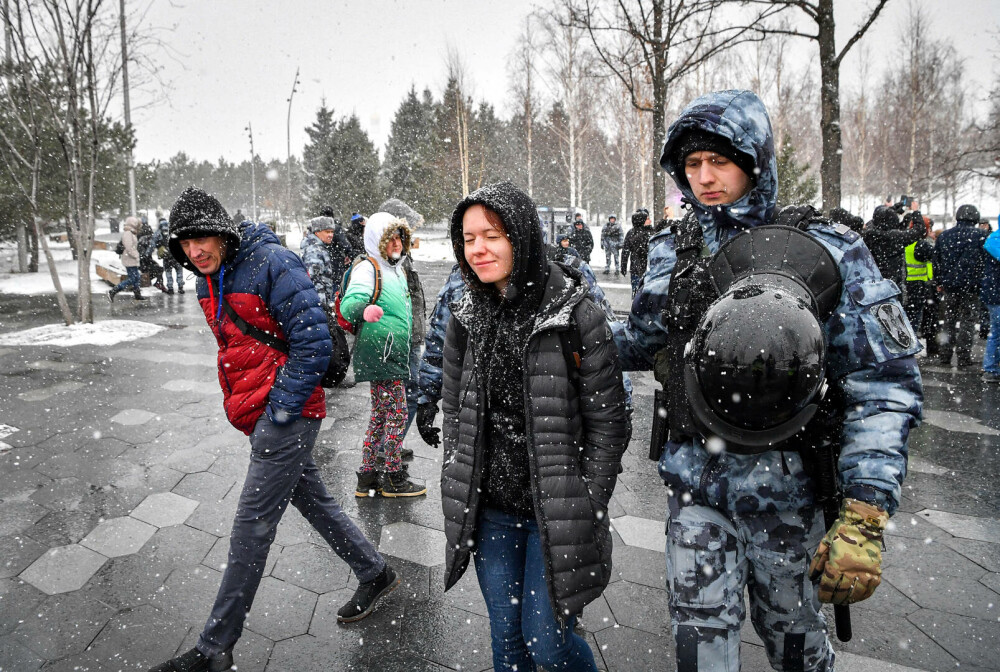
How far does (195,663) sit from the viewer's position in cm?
240

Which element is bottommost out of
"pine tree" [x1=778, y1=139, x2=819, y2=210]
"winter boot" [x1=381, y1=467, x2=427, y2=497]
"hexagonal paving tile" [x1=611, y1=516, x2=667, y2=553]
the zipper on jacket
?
"hexagonal paving tile" [x1=611, y1=516, x2=667, y2=553]

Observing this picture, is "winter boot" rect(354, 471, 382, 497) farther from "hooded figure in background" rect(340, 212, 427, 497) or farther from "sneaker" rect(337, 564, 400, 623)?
"sneaker" rect(337, 564, 400, 623)

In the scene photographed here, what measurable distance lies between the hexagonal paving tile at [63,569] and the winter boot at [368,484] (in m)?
1.50

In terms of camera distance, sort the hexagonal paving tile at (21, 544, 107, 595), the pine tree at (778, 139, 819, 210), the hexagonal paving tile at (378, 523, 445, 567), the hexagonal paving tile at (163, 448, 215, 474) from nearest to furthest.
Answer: the hexagonal paving tile at (21, 544, 107, 595) < the hexagonal paving tile at (378, 523, 445, 567) < the hexagonal paving tile at (163, 448, 215, 474) < the pine tree at (778, 139, 819, 210)

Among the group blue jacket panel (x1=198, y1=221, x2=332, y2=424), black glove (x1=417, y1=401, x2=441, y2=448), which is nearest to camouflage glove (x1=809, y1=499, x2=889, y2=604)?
black glove (x1=417, y1=401, x2=441, y2=448)

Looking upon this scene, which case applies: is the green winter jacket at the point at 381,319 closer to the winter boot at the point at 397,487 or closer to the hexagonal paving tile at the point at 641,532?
the winter boot at the point at 397,487

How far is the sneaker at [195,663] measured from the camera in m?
2.39

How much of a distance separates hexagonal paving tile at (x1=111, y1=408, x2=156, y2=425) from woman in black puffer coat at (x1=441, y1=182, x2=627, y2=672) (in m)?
4.94

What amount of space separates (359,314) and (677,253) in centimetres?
250

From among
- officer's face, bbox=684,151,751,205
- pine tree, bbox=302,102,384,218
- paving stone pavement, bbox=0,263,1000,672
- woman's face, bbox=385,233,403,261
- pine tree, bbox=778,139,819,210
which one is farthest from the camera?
pine tree, bbox=302,102,384,218

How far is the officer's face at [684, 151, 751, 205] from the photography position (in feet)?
5.88

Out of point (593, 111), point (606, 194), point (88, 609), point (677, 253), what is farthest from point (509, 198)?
point (606, 194)

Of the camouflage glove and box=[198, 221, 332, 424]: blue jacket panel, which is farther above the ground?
box=[198, 221, 332, 424]: blue jacket panel

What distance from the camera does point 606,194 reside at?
6012 centimetres
